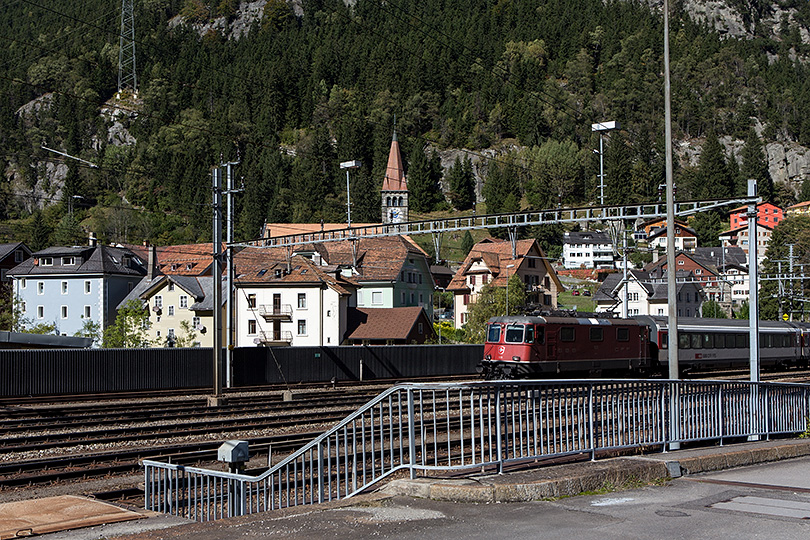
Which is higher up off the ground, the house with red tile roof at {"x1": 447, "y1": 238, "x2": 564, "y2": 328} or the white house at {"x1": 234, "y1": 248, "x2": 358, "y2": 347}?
→ the house with red tile roof at {"x1": 447, "y1": 238, "x2": 564, "y2": 328}

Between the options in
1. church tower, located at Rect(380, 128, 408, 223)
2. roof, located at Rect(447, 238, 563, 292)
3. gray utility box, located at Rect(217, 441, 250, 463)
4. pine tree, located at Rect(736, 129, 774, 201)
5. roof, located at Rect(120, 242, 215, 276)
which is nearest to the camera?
gray utility box, located at Rect(217, 441, 250, 463)

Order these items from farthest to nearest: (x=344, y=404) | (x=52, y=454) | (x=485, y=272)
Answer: (x=485, y=272) → (x=344, y=404) → (x=52, y=454)

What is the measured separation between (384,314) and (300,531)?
193 feet

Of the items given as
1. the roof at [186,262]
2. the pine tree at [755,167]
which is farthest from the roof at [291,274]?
the pine tree at [755,167]

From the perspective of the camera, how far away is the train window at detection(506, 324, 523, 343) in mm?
33500

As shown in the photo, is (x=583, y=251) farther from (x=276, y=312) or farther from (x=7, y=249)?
(x=276, y=312)

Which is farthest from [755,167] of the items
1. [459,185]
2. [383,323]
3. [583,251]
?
[383,323]

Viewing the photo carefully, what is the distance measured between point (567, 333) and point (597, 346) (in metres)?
1.96

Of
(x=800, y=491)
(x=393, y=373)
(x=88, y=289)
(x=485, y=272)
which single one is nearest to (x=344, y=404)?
Result: (x=393, y=373)

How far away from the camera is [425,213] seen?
631 ft

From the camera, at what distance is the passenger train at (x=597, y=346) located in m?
33.4

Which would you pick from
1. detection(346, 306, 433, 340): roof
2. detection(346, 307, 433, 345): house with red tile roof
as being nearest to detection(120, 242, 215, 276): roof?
detection(346, 306, 433, 340): roof

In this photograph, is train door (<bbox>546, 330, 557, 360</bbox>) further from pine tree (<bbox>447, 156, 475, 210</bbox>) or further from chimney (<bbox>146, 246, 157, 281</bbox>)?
pine tree (<bbox>447, 156, 475, 210</bbox>)

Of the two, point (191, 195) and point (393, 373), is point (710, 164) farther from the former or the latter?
point (393, 373)
